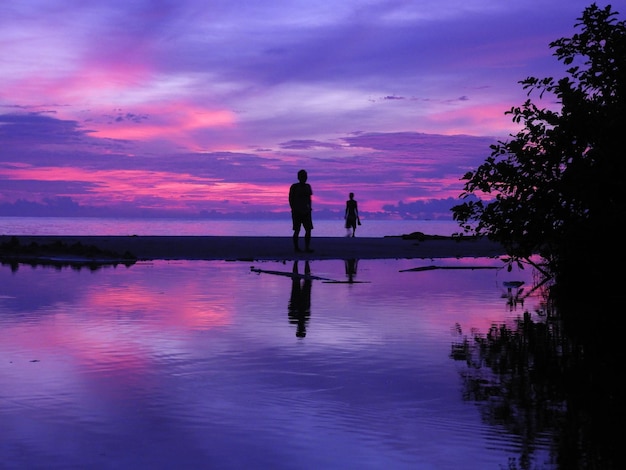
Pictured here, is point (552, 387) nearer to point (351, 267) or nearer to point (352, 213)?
point (351, 267)

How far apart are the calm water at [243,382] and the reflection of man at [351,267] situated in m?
3.96

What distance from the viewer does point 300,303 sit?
11.6 meters

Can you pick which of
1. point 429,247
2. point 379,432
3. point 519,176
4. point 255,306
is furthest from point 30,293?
point 429,247

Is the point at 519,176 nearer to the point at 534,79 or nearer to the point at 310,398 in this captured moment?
the point at 534,79

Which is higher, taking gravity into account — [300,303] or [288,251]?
[288,251]

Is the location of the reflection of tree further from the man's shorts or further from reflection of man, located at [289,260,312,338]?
the man's shorts

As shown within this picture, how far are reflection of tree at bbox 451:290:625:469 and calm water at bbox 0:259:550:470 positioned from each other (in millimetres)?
131

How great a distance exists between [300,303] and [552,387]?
572 centimetres

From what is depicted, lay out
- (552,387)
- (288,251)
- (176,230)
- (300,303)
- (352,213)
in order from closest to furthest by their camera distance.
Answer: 1. (552,387)
2. (300,303)
3. (288,251)
4. (352,213)
5. (176,230)

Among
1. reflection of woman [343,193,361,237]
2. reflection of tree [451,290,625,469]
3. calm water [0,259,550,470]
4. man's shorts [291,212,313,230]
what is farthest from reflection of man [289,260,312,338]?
reflection of woman [343,193,361,237]

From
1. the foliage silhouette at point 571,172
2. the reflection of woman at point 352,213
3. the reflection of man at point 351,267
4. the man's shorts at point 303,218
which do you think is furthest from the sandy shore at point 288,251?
the foliage silhouette at point 571,172

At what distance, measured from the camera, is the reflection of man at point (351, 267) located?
16.9 meters

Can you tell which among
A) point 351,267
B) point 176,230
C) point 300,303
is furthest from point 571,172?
point 176,230

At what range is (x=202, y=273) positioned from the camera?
17422 mm
